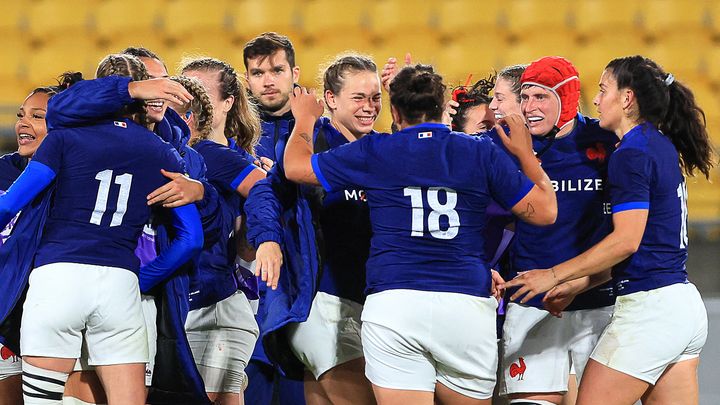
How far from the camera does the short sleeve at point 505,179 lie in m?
3.40

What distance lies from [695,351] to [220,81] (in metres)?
2.23

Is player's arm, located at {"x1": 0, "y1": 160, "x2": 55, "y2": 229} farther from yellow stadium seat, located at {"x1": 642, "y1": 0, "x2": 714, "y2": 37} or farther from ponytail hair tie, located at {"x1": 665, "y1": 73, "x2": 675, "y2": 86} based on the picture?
yellow stadium seat, located at {"x1": 642, "y1": 0, "x2": 714, "y2": 37}

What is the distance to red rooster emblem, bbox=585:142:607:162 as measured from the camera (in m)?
4.07

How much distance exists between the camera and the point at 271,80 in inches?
202

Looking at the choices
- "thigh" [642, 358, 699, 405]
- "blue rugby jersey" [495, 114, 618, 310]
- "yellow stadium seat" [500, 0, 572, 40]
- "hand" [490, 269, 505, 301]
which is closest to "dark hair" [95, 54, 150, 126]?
"hand" [490, 269, 505, 301]

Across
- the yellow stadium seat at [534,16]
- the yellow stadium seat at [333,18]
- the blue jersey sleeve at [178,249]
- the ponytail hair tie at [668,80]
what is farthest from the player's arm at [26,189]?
the yellow stadium seat at [534,16]

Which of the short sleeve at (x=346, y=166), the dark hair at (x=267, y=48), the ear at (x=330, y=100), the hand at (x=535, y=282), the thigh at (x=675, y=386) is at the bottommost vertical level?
the thigh at (x=675, y=386)

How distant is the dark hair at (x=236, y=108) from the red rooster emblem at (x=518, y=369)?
4.89ft

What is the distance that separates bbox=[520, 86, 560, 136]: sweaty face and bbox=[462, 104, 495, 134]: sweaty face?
58 cm

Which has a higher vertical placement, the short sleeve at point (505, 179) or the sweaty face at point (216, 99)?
the sweaty face at point (216, 99)

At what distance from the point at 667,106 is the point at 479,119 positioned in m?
1.05

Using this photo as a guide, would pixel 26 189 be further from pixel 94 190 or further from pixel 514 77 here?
pixel 514 77

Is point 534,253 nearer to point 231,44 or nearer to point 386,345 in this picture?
point 386,345

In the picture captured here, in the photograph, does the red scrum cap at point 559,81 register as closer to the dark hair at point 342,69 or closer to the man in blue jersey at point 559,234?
the man in blue jersey at point 559,234
